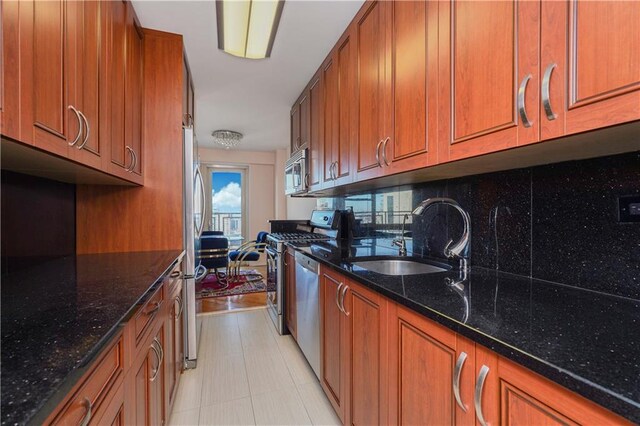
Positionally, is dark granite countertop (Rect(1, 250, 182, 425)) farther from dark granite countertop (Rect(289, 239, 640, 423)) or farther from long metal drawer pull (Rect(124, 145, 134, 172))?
dark granite countertop (Rect(289, 239, 640, 423))

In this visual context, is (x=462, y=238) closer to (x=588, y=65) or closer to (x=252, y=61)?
(x=588, y=65)

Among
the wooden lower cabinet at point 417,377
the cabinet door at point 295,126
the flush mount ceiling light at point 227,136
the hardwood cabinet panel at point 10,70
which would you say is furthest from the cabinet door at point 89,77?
the flush mount ceiling light at point 227,136

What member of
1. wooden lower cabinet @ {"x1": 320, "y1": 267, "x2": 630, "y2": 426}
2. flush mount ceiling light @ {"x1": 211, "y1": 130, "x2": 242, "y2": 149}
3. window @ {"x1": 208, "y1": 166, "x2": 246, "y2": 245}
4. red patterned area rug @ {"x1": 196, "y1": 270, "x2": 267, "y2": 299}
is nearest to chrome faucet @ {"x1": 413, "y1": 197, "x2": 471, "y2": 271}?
wooden lower cabinet @ {"x1": 320, "y1": 267, "x2": 630, "y2": 426}

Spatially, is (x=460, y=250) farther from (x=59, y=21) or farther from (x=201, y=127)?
(x=201, y=127)

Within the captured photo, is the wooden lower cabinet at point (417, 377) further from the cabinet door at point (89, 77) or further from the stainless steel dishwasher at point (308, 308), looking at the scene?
the cabinet door at point (89, 77)

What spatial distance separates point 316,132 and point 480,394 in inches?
88.8

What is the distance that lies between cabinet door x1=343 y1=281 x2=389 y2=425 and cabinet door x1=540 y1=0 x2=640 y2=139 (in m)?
0.79

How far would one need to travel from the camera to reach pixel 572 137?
0.76 meters

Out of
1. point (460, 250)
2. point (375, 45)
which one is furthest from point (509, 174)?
point (375, 45)

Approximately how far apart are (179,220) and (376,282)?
159 cm

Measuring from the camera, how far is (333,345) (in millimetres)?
1592

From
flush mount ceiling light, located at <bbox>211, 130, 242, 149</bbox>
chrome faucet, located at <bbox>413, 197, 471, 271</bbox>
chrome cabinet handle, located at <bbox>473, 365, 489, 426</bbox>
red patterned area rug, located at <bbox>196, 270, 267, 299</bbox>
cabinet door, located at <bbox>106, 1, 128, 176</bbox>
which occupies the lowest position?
red patterned area rug, located at <bbox>196, 270, 267, 299</bbox>

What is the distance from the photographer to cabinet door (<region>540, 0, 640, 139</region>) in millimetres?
629

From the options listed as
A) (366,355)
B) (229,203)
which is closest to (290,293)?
(366,355)
